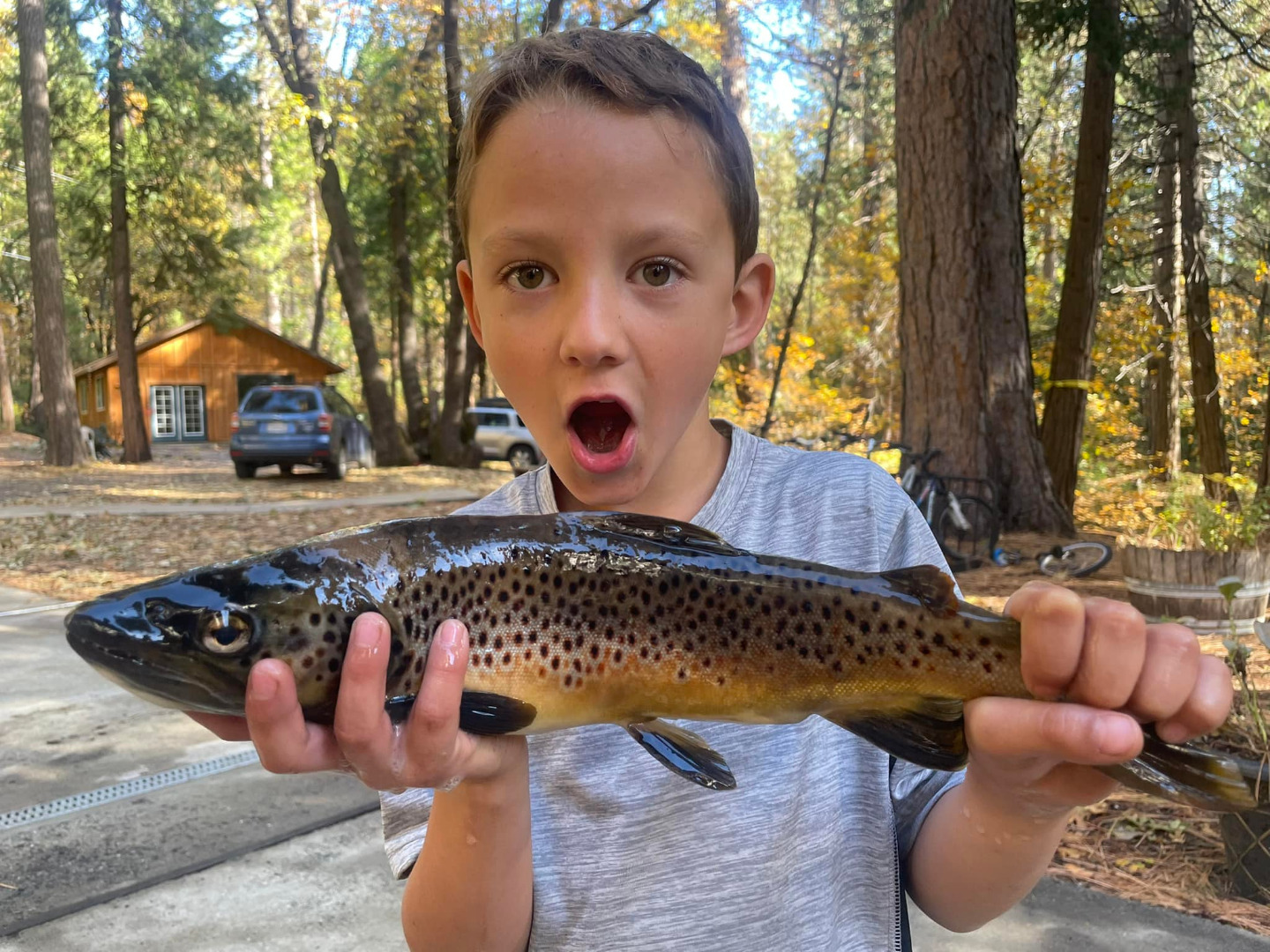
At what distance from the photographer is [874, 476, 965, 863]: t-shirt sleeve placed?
1918mm

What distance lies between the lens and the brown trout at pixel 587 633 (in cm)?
140

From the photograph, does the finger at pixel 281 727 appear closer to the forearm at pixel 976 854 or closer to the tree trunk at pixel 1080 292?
the forearm at pixel 976 854

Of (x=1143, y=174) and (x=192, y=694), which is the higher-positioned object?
(x=1143, y=174)

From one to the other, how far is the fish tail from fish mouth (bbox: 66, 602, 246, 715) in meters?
1.28

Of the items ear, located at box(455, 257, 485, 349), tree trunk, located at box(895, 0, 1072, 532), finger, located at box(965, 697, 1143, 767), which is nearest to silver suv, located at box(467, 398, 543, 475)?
tree trunk, located at box(895, 0, 1072, 532)

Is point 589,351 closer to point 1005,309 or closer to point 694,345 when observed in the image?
point 694,345

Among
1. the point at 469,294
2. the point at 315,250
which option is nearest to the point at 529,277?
the point at 469,294

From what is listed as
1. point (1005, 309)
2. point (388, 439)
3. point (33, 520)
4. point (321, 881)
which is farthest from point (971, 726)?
point (388, 439)

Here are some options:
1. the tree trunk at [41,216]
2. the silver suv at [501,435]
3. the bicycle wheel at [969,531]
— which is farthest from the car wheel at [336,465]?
the bicycle wheel at [969,531]

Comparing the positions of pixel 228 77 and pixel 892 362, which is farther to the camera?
pixel 228 77

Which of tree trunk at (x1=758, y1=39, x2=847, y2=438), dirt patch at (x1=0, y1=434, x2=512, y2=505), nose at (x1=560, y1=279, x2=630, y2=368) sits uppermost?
tree trunk at (x1=758, y1=39, x2=847, y2=438)

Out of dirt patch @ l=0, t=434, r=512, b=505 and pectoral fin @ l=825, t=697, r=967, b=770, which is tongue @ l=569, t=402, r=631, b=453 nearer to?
pectoral fin @ l=825, t=697, r=967, b=770

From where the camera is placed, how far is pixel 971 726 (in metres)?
1.34

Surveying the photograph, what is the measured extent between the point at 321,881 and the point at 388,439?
21470mm
